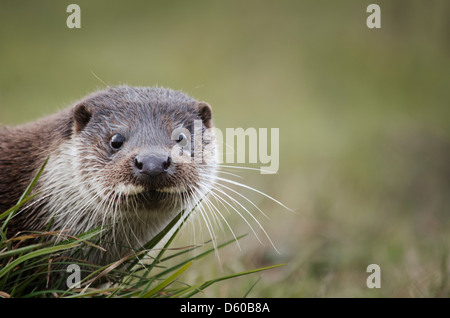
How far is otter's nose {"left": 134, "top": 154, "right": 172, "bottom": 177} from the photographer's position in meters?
3.58

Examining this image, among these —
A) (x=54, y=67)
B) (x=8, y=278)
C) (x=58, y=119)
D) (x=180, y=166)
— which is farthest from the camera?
(x=54, y=67)

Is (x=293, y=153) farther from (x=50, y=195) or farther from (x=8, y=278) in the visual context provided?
(x=8, y=278)

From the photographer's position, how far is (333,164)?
402 inches

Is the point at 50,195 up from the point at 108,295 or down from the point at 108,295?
up

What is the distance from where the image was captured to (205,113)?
4512 mm

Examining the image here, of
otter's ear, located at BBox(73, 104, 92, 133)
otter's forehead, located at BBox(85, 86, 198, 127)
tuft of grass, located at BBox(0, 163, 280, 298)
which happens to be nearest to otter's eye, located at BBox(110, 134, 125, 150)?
otter's forehead, located at BBox(85, 86, 198, 127)

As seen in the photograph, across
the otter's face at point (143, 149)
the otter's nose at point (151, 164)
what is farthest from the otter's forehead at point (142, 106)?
the otter's nose at point (151, 164)

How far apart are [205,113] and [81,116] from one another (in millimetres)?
965

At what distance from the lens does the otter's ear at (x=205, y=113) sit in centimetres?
445

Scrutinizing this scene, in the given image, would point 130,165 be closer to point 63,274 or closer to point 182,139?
point 182,139

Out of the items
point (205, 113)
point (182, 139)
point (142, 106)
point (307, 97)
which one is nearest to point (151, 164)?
point (182, 139)

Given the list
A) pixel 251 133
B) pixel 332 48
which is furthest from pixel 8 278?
pixel 332 48

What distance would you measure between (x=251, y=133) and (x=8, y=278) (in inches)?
294

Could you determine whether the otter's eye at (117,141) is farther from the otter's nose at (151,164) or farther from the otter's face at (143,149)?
the otter's nose at (151,164)
